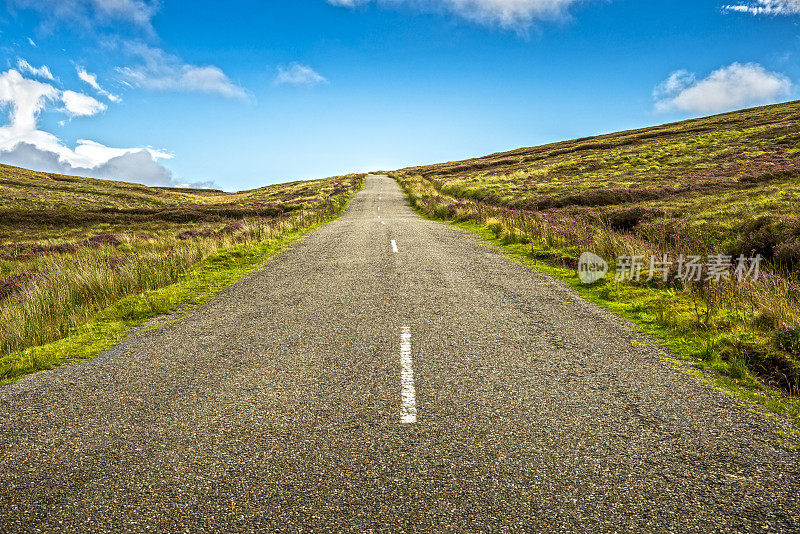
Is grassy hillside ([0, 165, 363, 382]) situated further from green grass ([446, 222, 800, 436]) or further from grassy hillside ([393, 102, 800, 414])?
grassy hillside ([393, 102, 800, 414])

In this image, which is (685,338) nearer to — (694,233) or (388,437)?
(388,437)

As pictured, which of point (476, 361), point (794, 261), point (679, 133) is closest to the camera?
point (476, 361)

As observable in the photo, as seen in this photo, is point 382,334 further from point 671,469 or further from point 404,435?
point 671,469

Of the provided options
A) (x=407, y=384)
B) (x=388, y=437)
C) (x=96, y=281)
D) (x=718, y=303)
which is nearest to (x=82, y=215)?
(x=96, y=281)

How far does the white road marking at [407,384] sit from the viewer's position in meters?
4.00

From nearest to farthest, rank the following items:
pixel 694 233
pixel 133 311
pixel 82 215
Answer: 1. pixel 133 311
2. pixel 694 233
3. pixel 82 215

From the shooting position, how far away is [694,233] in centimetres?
1233

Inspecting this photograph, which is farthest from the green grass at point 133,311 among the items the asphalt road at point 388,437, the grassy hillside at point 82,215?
the grassy hillside at point 82,215

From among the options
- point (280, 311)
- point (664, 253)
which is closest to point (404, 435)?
point (280, 311)

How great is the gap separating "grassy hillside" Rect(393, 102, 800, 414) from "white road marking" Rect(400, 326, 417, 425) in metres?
3.90

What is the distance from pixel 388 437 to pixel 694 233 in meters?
12.9

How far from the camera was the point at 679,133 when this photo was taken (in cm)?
6097

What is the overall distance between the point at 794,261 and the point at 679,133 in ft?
212

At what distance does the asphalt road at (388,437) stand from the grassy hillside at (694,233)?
110 cm
